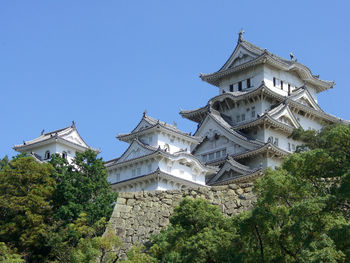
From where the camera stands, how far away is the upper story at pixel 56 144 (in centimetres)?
5309

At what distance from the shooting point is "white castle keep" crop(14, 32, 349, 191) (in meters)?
46.3

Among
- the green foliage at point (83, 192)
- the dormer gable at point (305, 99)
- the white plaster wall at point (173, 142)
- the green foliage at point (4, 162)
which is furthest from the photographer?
the dormer gable at point (305, 99)

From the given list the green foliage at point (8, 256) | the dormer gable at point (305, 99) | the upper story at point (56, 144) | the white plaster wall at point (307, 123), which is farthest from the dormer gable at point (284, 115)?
the green foliage at point (8, 256)

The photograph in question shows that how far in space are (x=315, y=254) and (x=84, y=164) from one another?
62.3 ft

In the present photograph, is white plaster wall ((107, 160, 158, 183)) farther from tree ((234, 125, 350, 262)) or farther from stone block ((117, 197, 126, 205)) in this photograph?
tree ((234, 125, 350, 262))

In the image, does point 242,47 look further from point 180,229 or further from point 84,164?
point 180,229

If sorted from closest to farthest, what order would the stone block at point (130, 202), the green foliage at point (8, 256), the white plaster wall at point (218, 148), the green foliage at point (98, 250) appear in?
the green foliage at point (98, 250) < the green foliage at point (8, 256) < the stone block at point (130, 202) < the white plaster wall at point (218, 148)

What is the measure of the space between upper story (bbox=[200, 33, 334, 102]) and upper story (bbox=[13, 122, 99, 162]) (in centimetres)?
1256

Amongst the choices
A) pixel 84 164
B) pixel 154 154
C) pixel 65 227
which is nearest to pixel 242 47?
pixel 154 154

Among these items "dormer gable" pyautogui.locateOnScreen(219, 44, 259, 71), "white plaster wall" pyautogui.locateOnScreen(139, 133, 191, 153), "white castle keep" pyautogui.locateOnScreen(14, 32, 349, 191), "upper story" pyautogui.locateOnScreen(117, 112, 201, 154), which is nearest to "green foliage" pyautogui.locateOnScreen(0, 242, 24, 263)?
"white castle keep" pyautogui.locateOnScreen(14, 32, 349, 191)

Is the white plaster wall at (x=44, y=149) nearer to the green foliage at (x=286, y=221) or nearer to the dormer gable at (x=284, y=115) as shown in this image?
the dormer gable at (x=284, y=115)

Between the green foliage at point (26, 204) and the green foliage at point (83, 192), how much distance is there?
1.87ft

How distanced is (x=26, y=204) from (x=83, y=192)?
2.55m

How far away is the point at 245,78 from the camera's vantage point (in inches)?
2203
